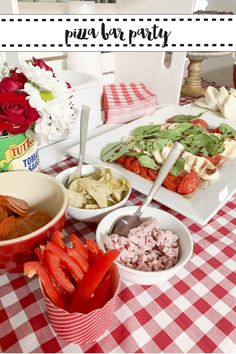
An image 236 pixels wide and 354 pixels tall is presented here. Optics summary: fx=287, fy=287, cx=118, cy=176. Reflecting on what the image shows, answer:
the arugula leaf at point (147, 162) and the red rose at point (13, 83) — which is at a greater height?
the red rose at point (13, 83)

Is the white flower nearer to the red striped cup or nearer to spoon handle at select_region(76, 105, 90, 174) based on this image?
spoon handle at select_region(76, 105, 90, 174)

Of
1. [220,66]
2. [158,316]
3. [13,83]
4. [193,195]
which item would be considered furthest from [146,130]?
[220,66]

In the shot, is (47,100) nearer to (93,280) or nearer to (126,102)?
(93,280)

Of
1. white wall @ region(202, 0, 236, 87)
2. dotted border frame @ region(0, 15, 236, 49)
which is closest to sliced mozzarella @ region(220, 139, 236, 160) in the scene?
dotted border frame @ region(0, 15, 236, 49)

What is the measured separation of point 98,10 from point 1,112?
0.72 metres

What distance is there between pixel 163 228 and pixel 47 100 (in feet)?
0.90

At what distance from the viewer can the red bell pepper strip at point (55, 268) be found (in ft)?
1.06

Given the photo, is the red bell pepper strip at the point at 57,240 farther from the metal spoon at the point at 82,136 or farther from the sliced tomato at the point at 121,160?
the sliced tomato at the point at 121,160

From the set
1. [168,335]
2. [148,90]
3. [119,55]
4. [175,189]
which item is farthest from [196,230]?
[119,55]

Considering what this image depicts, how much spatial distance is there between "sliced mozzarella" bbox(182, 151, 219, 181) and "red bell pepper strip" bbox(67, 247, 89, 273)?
0.31 metres

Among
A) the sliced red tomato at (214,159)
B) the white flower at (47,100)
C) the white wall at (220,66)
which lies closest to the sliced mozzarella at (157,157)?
the sliced red tomato at (214,159)

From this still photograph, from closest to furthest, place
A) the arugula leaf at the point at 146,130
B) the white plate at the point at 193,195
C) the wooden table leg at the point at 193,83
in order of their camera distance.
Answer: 1. the white plate at the point at 193,195
2. the arugula leaf at the point at 146,130
3. the wooden table leg at the point at 193,83

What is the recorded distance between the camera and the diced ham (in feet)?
1.28

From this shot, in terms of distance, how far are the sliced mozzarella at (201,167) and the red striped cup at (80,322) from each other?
0.32 metres
